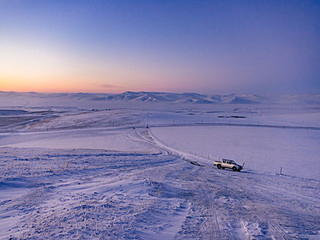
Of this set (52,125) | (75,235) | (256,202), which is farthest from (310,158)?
(52,125)

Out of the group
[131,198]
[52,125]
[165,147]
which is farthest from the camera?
[52,125]

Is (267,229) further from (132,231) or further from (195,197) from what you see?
(132,231)

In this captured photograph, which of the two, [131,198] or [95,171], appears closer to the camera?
[131,198]

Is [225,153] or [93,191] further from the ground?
[93,191]

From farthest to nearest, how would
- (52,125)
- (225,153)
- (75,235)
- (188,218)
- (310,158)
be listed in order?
(52,125) → (225,153) → (310,158) → (188,218) → (75,235)

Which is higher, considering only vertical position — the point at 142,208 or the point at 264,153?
the point at 142,208

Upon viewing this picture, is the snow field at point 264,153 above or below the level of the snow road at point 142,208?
below

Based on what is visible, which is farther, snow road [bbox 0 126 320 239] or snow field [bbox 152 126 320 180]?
snow field [bbox 152 126 320 180]

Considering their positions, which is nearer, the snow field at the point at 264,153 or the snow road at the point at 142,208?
the snow road at the point at 142,208

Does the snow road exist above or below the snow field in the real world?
above

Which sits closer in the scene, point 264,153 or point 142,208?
point 142,208
